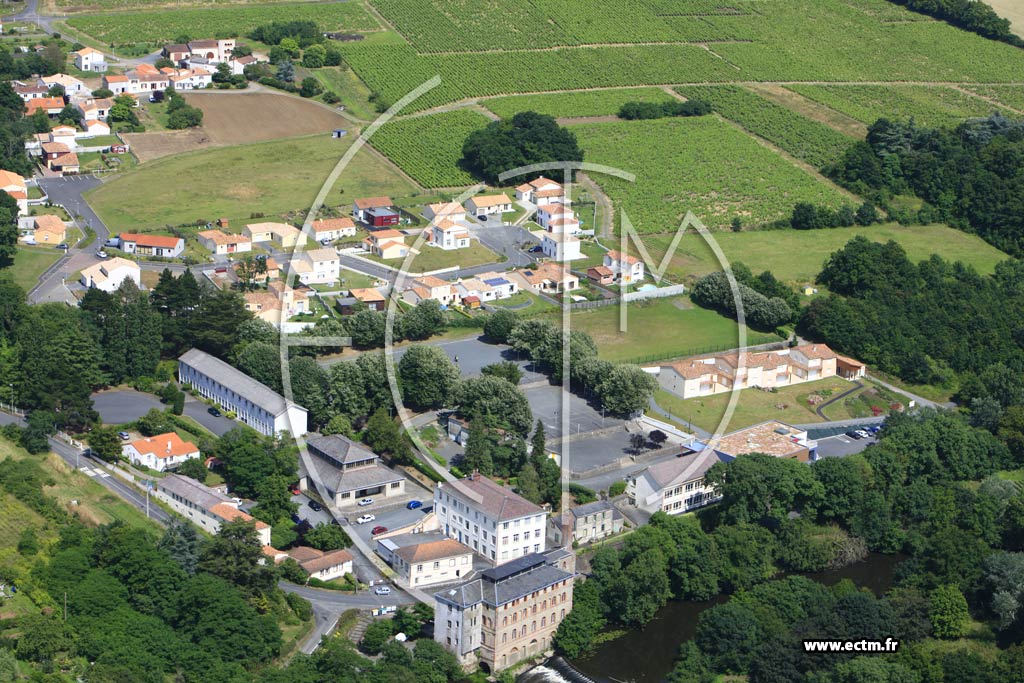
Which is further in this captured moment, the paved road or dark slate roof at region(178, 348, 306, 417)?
dark slate roof at region(178, 348, 306, 417)

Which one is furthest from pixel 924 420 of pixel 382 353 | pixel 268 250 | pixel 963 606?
pixel 268 250

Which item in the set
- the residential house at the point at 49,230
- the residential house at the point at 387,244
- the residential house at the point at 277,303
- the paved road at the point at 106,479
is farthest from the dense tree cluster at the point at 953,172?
the paved road at the point at 106,479

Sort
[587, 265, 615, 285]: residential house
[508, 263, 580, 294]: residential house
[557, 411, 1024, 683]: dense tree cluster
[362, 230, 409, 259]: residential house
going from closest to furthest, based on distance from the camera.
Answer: [557, 411, 1024, 683]: dense tree cluster < [508, 263, 580, 294]: residential house < [587, 265, 615, 285]: residential house < [362, 230, 409, 259]: residential house

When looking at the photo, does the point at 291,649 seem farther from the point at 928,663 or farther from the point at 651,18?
the point at 651,18

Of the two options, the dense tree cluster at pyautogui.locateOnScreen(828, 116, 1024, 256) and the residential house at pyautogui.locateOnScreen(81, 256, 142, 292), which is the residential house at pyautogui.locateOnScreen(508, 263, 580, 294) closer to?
the residential house at pyautogui.locateOnScreen(81, 256, 142, 292)

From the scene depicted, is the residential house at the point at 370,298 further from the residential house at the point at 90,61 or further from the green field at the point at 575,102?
the residential house at the point at 90,61

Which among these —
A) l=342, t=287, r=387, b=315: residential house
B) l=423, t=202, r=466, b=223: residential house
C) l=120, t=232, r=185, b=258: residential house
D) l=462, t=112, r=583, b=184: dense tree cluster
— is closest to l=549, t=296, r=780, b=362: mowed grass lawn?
l=342, t=287, r=387, b=315: residential house
